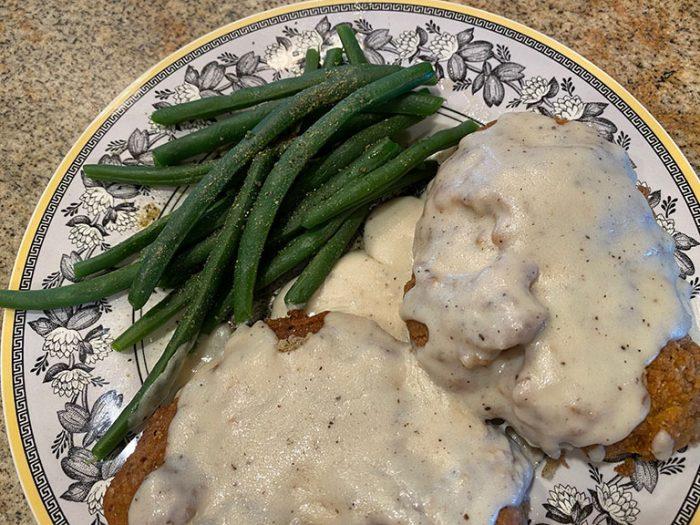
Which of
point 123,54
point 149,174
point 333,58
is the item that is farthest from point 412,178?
point 123,54

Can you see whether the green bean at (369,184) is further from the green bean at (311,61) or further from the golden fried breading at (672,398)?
the golden fried breading at (672,398)

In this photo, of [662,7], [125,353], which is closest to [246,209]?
[125,353]

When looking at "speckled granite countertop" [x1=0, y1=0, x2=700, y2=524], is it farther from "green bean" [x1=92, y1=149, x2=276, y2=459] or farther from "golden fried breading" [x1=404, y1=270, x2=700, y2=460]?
"golden fried breading" [x1=404, y1=270, x2=700, y2=460]

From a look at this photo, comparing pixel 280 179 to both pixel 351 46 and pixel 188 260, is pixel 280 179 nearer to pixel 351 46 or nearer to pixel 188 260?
pixel 188 260

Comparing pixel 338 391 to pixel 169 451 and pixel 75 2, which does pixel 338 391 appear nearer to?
pixel 169 451

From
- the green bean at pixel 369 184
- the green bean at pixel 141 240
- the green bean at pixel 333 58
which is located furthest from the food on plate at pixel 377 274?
the green bean at pixel 333 58
